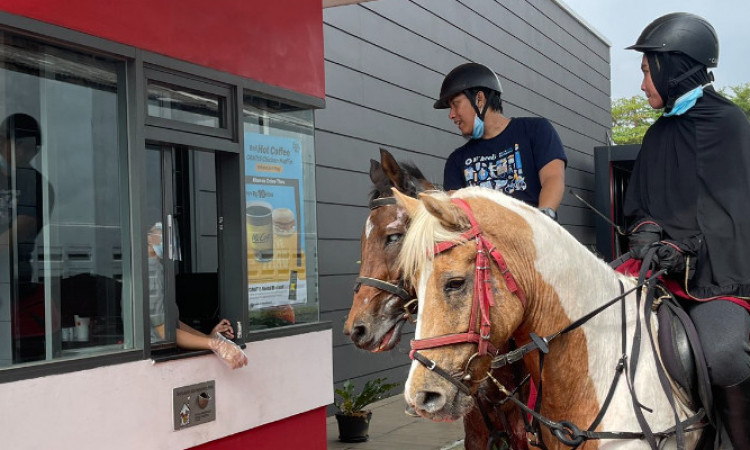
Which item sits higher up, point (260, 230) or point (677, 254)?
point (260, 230)

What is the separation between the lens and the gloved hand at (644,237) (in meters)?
3.14

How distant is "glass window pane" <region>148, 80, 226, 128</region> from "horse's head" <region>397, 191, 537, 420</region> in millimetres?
2268

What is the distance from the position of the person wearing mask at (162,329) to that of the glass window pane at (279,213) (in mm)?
443

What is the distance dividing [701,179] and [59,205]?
9.78 ft

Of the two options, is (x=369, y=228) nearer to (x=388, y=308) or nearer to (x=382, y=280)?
(x=382, y=280)

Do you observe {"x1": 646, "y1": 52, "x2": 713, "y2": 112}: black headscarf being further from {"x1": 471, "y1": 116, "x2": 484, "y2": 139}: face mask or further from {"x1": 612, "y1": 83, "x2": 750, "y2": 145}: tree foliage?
{"x1": 612, "y1": 83, "x2": 750, "y2": 145}: tree foliage

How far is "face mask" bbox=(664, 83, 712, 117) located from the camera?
3232mm

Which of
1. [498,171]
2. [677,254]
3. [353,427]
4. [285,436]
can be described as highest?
[498,171]

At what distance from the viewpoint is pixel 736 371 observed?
9.00 ft

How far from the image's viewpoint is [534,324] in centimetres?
277

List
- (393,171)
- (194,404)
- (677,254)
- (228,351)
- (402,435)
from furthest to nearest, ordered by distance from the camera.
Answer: (402,435)
(228,351)
(194,404)
(393,171)
(677,254)

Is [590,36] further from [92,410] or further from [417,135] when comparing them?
[92,410]

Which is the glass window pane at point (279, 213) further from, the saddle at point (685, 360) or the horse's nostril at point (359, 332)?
the saddle at point (685, 360)

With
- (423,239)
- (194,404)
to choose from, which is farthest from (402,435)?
(423,239)
